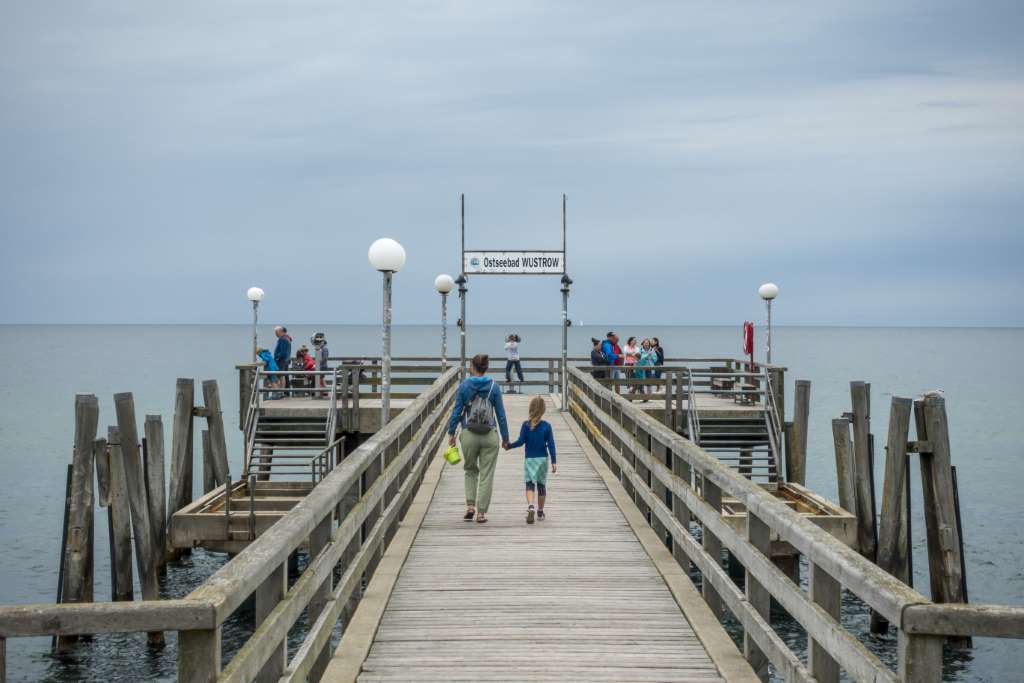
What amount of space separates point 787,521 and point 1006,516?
27499 mm

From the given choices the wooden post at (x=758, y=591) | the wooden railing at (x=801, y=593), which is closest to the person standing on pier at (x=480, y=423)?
the wooden railing at (x=801, y=593)

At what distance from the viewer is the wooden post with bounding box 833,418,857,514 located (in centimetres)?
1452

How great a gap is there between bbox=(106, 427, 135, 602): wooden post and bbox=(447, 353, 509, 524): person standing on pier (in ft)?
19.4

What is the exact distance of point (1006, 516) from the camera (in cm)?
2862

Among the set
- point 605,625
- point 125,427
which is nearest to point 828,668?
point 605,625

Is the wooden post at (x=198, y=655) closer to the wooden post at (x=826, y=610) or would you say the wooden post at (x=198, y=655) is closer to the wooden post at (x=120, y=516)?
the wooden post at (x=826, y=610)

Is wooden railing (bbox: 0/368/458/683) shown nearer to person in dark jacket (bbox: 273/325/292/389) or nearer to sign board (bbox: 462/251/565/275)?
sign board (bbox: 462/251/565/275)

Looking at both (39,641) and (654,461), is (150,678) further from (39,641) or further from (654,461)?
(654,461)

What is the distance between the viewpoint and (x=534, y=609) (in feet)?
22.5

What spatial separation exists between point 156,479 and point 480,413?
6.97 metres

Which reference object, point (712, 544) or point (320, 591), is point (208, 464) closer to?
point (320, 591)

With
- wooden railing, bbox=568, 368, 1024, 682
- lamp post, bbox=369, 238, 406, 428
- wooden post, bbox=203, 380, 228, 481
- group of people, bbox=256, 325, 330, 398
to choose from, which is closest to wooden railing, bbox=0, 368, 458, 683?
wooden railing, bbox=568, 368, 1024, 682

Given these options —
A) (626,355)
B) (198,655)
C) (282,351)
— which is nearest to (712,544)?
(198,655)

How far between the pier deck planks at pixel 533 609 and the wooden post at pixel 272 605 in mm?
941
